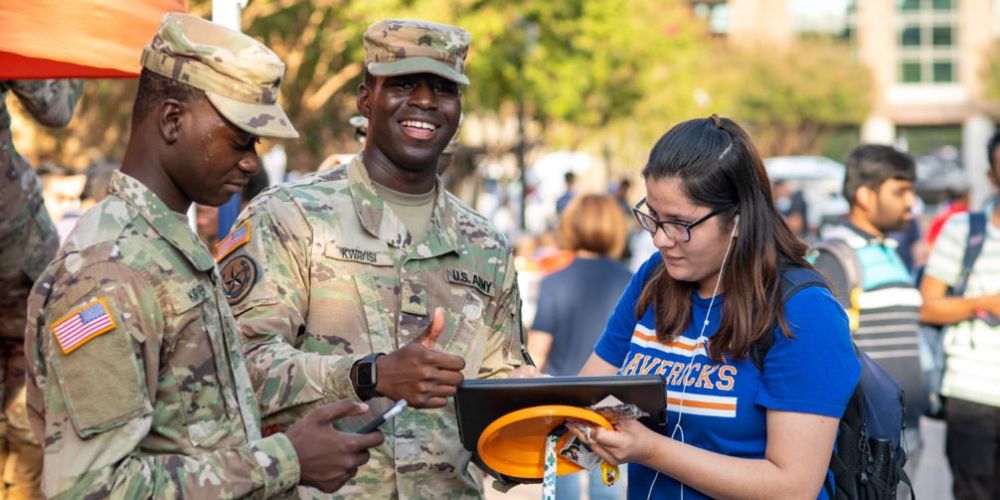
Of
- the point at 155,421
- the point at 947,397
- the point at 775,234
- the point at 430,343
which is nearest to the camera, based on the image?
the point at 155,421

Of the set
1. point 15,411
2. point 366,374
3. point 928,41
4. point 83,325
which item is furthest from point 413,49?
point 928,41

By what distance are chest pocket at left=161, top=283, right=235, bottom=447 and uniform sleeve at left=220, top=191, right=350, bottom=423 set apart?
1.72 feet

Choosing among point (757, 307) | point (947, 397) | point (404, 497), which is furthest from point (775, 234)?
point (947, 397)

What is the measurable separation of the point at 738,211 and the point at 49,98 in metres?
2.83

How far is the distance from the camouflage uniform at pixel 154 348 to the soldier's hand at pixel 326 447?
33 mm

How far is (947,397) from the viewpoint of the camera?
20.5 ft

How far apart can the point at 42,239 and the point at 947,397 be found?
4.09 meters

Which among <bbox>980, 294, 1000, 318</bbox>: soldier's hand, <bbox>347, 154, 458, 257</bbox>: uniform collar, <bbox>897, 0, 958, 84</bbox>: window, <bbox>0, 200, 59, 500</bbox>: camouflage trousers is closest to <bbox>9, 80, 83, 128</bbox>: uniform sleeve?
<bbox>0, 200, 59, 500</bbox>: camouflage trousers

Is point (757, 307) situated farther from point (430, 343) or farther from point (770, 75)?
point (770, 75)

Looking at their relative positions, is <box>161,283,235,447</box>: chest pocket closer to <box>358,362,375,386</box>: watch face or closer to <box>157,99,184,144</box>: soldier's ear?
<box>157,99,184,144</box>: soldier's ear

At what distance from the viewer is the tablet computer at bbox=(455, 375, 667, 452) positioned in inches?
116

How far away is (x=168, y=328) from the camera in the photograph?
105 inches

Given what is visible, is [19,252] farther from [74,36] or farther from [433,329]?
[433,329]

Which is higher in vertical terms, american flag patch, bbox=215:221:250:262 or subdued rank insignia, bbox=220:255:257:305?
american flag patch, bbox=215:221:250:262
